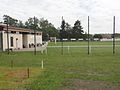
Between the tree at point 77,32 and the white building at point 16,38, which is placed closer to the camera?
the white building at point 16,38

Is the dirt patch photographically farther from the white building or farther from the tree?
the tree

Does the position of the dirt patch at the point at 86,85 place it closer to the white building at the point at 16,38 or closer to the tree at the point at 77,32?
the white building at the point at 16,38

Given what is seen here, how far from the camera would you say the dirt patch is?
445 inches

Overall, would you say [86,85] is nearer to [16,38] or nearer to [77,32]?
[16,38]

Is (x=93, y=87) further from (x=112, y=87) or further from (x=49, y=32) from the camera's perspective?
(x=49, y=32)

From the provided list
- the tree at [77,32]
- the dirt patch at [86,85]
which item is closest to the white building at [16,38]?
the dirt patch at [86,85]

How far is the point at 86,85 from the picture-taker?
12016mm

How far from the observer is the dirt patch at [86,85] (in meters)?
11.3

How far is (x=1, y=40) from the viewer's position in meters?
44.2

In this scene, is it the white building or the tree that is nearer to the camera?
the white building

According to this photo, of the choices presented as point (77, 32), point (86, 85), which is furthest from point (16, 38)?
point (77, 32)

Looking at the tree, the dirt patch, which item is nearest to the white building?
the dirt patch

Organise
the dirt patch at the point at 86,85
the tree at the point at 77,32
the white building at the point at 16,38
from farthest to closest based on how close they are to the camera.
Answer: the tree at the point at 77,32, the white building at the point at 16,38, the dirt patch at the point at 86,85

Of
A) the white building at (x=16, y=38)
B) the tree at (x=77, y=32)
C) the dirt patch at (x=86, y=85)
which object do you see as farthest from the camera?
the tree at (x=77, y=32)
